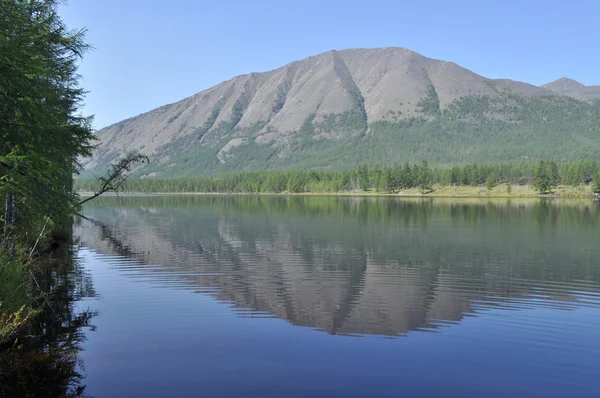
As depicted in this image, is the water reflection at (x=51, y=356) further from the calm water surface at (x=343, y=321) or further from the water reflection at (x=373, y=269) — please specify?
the water reflection at (x=373, y=269)

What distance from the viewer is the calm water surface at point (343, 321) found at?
16.5 m

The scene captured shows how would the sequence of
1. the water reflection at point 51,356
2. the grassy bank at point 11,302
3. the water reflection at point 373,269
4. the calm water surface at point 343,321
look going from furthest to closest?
the water reflection at point 373,269
the grassy bank at point 11,302
the calm water surface at point 343,321
the water reflection at point 51,356

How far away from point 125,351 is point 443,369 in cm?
1279

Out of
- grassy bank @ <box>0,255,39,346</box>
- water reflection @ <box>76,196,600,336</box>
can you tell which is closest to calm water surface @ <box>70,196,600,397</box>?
water reflection @ <box>76,196,600,336</box>

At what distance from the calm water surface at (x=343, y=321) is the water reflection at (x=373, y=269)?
19cm

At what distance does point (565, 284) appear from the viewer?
3403 centimetres

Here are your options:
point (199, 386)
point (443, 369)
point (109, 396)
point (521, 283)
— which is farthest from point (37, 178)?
point (521, 283)

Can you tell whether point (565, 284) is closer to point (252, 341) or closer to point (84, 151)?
point (252, 341)

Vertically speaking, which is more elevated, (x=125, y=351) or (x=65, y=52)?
(x=65, y=52)

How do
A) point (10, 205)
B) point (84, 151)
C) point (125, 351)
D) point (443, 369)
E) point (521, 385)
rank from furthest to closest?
point (84, 151), point (10, 205), point (125, 351), point (443, 369), point (521, 385)

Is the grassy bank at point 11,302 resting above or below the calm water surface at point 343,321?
above

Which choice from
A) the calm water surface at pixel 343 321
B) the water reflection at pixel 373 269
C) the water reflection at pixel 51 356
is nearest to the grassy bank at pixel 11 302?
the water reflection at pixel 51 356

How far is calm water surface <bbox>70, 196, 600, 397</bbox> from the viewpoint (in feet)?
54.3

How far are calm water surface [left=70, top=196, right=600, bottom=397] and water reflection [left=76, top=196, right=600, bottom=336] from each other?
190 millimetres
